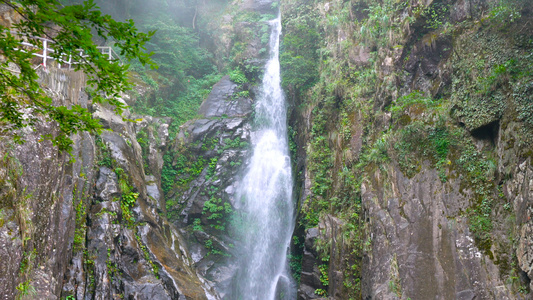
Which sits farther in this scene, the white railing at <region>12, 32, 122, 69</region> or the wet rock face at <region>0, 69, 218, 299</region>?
the wet rock face at <region>0, 69, 218, 299</region>

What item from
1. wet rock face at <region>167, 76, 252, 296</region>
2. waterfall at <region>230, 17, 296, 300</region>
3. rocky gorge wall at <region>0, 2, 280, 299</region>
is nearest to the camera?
rocky gorge wall at <region>0, 2, 280, 299</region>

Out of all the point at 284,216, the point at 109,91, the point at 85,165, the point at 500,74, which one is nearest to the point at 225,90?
the point at 284,216

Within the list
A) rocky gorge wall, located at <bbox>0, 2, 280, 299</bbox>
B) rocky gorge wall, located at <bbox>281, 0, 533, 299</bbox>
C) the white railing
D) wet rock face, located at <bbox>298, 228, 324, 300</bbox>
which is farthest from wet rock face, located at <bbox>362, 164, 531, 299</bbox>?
the white railing

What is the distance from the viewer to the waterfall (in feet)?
43.5

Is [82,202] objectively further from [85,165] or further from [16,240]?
[16,240]

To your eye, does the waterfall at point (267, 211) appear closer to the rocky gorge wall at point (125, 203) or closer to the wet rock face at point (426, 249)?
the rocky gorge wall at point (125, 203)

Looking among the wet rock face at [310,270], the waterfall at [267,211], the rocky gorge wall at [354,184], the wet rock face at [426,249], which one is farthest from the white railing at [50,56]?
the wet rock face at [310,270]

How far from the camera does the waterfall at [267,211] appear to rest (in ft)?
43.5

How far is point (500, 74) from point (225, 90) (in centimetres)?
1414

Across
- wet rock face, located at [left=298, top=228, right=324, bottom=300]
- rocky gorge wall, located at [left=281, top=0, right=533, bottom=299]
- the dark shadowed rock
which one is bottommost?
wet rock face, located at [left=298, top=228, right=324, bottom=300]

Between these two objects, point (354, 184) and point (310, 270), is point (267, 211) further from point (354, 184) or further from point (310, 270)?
point (354, 184)

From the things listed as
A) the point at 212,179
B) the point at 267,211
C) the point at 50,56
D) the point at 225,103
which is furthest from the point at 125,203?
the point at 225,103

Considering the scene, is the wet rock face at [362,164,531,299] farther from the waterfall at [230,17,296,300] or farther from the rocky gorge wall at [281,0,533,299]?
the waterfall at [230,17,296,300]

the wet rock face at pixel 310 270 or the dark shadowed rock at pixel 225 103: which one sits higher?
the dark shadowed rock at pixel 225 103
